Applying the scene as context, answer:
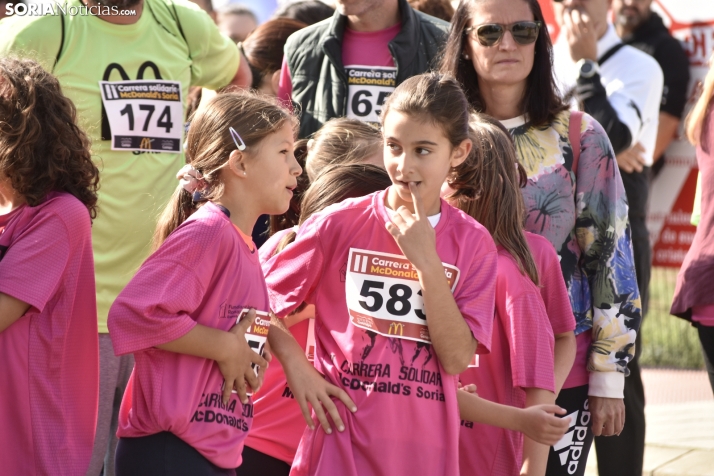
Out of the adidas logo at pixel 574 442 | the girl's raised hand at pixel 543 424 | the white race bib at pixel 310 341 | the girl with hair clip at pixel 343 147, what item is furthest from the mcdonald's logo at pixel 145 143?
the girl's raised hand at pixel 543 424

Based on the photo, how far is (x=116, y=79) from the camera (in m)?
4.29

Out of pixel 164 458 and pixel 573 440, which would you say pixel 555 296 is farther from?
pixel 164 458

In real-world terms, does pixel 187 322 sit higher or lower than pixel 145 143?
higher

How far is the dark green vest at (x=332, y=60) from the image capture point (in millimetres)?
4727

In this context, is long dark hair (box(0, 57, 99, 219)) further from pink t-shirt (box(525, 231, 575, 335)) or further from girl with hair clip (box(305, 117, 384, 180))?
pink t-shirt (box(525, 231, 575, 335))

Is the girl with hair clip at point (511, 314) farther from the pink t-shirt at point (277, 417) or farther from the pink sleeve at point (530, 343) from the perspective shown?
the pink t-shirt at point (277, 417)

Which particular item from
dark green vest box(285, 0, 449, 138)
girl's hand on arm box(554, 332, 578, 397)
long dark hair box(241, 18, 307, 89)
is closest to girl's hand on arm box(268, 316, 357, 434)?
girl's hand on arm box(554, 332, 578, 397)

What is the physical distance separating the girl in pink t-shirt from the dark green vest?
181 cm

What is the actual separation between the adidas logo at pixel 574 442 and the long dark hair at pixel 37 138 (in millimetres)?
1762

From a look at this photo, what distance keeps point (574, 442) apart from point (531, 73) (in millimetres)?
1314

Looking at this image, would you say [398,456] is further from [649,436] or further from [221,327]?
[649,436]

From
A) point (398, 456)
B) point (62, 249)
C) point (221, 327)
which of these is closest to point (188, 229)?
point (221, 327)

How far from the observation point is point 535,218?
3459 mm

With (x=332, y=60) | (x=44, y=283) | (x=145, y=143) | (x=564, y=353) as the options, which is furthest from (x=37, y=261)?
(x=332, y=60)
